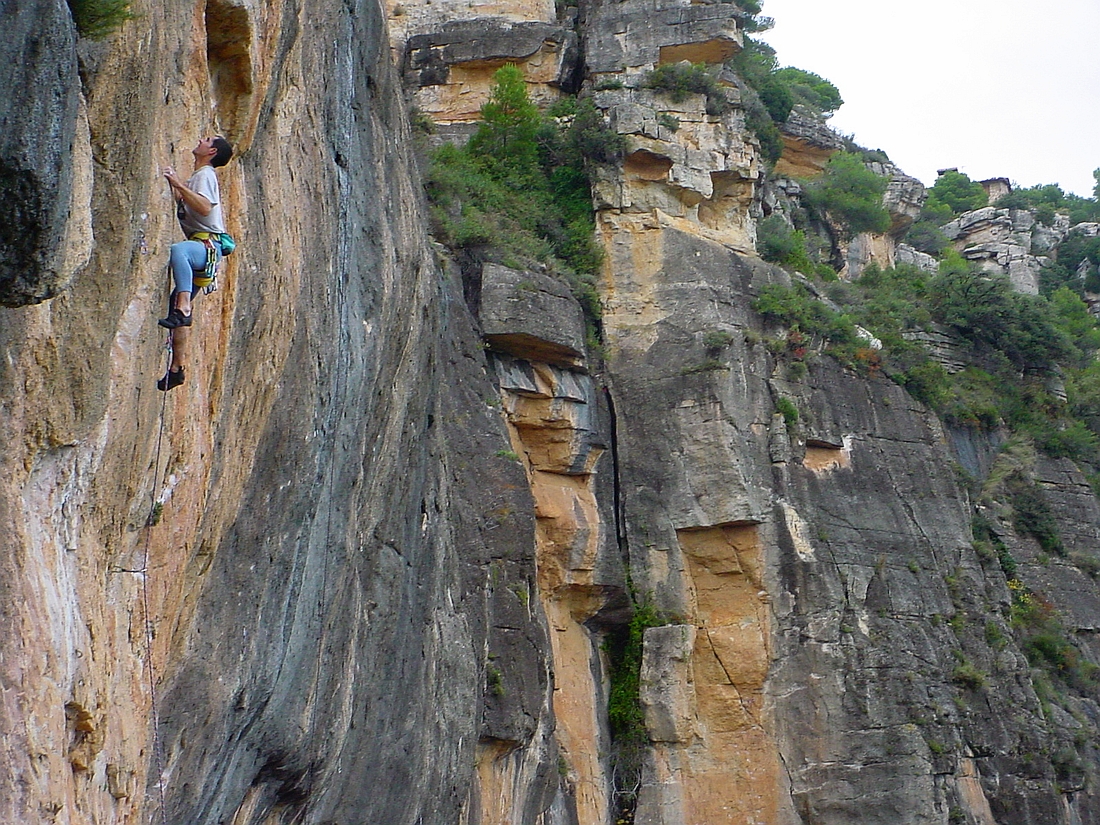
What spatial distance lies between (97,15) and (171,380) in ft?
6.63

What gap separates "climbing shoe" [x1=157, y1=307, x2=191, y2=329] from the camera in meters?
7.03

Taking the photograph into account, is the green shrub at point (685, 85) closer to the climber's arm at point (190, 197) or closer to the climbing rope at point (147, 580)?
the climber's arm at point (190, 197)

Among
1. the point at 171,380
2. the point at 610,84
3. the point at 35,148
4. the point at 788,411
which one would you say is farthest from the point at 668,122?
the point at 35,148

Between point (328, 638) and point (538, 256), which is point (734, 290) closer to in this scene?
point (538, 256)

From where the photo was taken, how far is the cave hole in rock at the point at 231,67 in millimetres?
8562

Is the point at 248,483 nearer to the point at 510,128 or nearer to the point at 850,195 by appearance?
the point at 510,128

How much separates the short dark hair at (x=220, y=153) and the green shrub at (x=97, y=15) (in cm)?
131

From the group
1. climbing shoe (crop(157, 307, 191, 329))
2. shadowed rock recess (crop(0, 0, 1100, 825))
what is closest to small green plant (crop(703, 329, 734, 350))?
shadowed rock recess (crop(0, 0, 1100, 825))

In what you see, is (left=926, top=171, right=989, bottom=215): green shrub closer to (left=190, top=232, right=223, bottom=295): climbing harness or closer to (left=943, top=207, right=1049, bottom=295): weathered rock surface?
(left=943, top=207, right=1049, bottom=295): weathered rock surface

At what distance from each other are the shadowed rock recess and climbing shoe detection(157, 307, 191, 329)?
208 millimetres

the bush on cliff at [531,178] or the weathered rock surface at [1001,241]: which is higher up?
the weathered rock surface at [1001,241]

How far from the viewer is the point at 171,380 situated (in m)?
7.29

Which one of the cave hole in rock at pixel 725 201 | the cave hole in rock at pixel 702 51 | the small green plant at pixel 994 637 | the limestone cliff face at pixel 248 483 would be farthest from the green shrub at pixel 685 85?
the small green plant at pixel 994 637

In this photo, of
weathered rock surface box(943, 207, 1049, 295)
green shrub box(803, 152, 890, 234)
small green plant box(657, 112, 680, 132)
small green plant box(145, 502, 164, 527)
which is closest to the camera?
small green plant box(145, 502, 164, 527)
